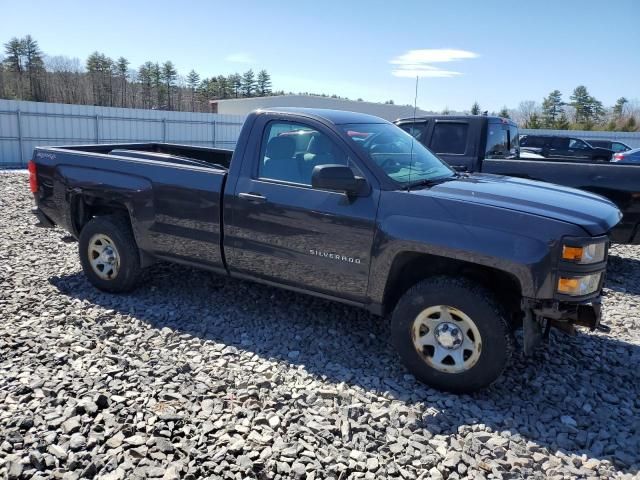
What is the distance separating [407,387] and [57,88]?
219 ft

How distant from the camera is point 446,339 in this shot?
11.9ft

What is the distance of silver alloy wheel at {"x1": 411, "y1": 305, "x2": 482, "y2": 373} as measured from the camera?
11.7ft

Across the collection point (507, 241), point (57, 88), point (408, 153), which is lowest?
point (507, 241)

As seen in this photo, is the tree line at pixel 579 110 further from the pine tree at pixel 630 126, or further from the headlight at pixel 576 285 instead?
the headlight at pixel 576 285

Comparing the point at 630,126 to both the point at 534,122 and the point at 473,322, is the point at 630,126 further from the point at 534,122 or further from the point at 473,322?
the point at 473,322

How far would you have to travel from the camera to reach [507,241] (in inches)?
131

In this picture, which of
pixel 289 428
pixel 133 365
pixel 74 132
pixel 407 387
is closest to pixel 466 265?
pixel 407 387

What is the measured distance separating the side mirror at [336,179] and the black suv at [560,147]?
1749cm

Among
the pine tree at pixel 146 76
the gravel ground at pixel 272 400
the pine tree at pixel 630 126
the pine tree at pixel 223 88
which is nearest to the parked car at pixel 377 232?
the gravel ground at pixel 272 400

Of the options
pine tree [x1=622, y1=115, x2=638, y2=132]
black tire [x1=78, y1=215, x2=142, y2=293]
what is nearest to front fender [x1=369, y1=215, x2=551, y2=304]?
black tire [x1=78, y1=215, x2=142, y2=293]

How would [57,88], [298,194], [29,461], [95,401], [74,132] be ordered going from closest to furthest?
[29,461] < [95,401] < [298,194] < [74,132] < [57,88]

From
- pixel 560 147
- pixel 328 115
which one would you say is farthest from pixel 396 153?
pixel 560 147

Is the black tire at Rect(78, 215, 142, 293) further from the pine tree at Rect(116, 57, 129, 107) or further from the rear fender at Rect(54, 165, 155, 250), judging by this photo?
the pine tree at Rect(116, 57, 129, 107)

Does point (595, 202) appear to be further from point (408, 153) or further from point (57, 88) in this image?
point (57, 88)
